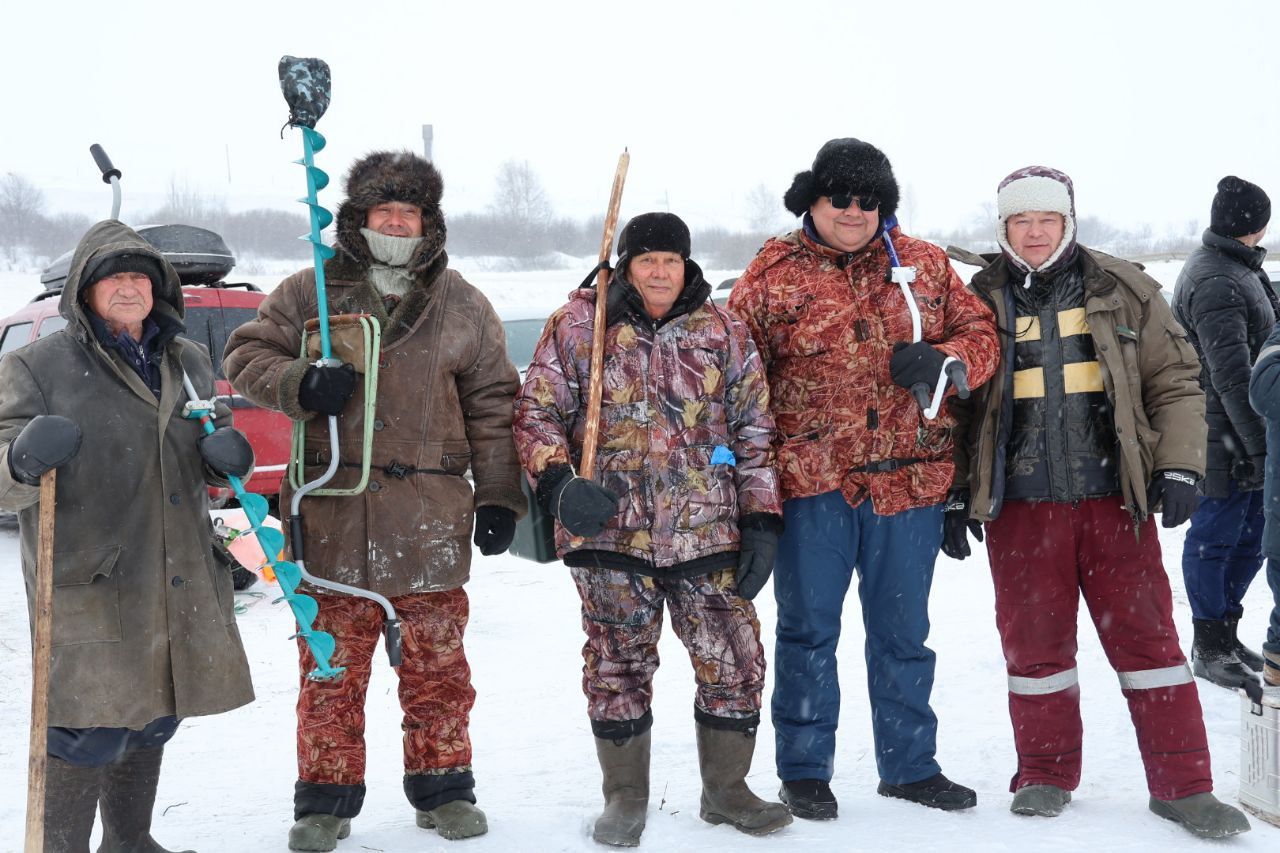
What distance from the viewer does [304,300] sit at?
10.8 feet

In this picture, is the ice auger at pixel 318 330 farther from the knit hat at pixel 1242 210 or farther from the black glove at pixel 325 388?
the knit hat at pixel 1242 210

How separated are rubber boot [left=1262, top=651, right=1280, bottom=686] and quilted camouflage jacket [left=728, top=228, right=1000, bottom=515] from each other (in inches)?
71.7

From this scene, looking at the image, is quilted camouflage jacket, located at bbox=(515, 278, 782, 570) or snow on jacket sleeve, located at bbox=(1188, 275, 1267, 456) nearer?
quilted camouflage jacket, located at bbox=(515, 278, 782, 570)

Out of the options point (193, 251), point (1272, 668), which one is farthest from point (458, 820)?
point (193, 251)

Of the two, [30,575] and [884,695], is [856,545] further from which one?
[30,575]

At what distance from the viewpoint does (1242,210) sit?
4.59 meters

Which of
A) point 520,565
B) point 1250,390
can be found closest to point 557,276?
point 520,565

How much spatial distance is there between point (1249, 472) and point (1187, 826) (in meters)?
1.90

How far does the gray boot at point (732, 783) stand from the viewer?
3.17m

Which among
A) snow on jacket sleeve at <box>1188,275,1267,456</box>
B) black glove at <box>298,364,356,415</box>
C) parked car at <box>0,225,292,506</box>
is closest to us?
black glove at <box>298,364,356,415</box>

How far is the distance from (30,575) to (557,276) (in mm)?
28698

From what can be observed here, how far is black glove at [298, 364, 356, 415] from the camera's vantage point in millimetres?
3014

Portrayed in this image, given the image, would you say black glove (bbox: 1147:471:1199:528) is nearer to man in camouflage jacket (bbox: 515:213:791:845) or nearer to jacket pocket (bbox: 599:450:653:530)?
man in camouflage jacket (bbox: 515:213:791:845)

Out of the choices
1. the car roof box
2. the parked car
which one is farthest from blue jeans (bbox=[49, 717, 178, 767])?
the car roof box
